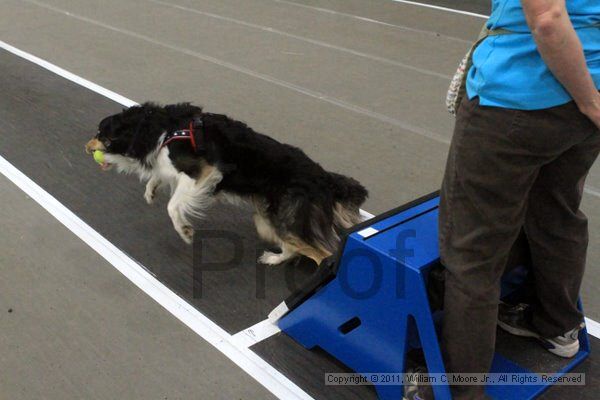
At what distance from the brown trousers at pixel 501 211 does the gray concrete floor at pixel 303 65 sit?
1.08 metres

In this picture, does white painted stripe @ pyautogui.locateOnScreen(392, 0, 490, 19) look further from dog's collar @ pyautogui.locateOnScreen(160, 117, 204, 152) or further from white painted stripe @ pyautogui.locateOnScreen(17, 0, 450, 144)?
dog's collar @ pyautogui.locateOnScreen(160, 117, 204, 152)

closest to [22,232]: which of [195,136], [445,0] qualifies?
[195,136]

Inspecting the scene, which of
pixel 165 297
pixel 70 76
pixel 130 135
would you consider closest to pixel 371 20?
pixel 70 76

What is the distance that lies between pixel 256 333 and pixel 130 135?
1.64 m

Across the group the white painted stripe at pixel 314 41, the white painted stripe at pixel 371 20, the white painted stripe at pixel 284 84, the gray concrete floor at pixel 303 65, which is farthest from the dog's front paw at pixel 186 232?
the white painted stripe at pixel 371 20

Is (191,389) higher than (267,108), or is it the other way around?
(267,108)

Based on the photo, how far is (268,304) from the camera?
137 inches

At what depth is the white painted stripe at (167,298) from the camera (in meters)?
2.90

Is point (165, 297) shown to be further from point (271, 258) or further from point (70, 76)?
point (70, 76)

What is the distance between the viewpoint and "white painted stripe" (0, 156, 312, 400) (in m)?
2.90

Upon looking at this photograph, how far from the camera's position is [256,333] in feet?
10.5

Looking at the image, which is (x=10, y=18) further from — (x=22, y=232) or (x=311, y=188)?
(x=311, y=188)

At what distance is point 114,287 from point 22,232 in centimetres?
100

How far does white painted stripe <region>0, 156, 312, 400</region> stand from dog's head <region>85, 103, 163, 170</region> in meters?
0.57
